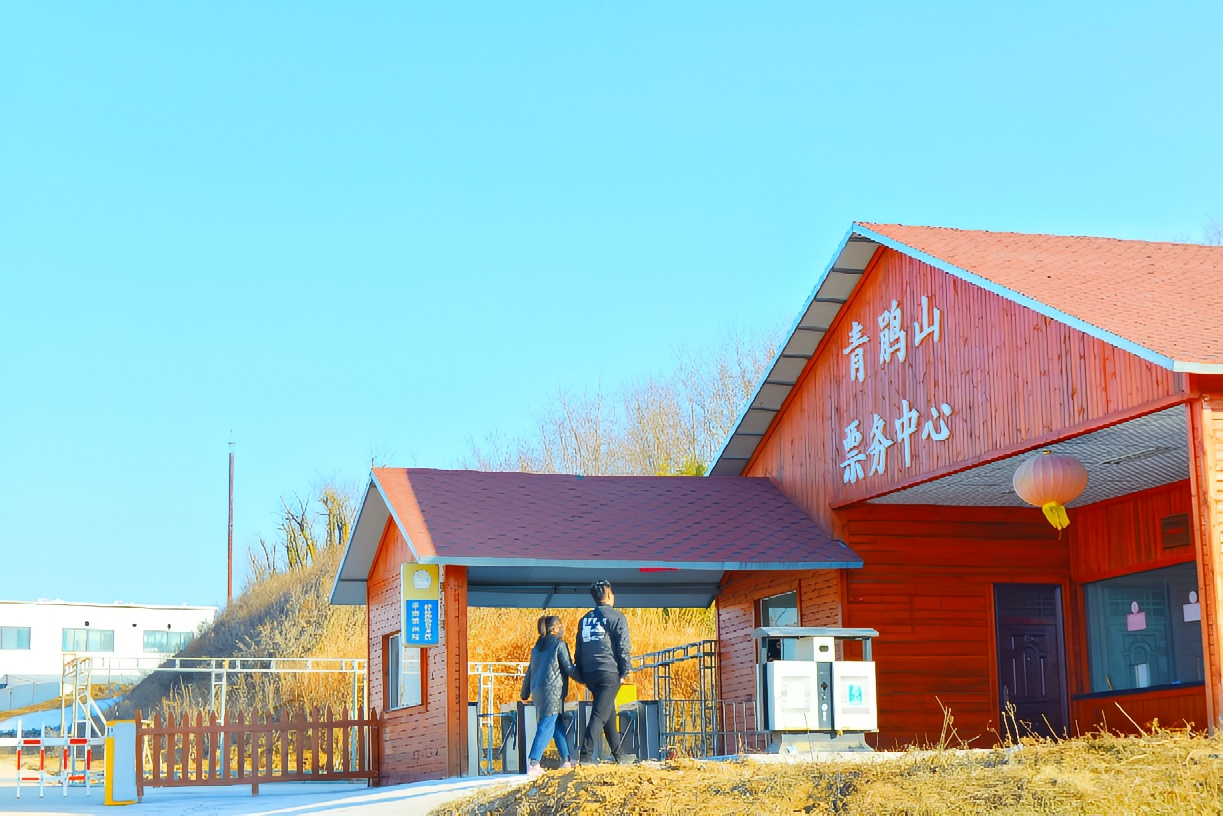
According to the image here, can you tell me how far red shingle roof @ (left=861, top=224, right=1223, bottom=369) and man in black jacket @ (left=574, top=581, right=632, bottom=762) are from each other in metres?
5.10

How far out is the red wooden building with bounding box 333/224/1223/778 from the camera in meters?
15.0

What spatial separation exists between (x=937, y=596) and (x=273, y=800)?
28.5ft

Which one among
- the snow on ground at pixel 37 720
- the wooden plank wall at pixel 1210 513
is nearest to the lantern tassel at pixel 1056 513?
the wooden plank wall at pixel 1210 513

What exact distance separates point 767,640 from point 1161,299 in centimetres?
528

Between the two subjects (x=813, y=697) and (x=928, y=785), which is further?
(x=813, y=697)

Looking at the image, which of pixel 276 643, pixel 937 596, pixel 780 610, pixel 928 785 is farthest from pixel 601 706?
pixel 276 643

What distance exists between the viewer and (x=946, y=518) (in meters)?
18.7

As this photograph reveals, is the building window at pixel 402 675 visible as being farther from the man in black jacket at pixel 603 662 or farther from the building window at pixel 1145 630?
the building window at pixel 1145 630

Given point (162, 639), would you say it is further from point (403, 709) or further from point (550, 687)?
point (550, 687)

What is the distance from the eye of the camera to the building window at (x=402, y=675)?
19.2 meters

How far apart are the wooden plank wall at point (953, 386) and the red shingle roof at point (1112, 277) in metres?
0.26

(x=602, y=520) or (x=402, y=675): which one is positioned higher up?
(x=602, y=520)

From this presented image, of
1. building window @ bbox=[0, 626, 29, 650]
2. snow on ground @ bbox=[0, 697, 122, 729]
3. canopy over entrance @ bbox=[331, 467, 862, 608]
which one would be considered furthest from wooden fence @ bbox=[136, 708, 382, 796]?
building window @ bbox=[0, 626, 29, 650]

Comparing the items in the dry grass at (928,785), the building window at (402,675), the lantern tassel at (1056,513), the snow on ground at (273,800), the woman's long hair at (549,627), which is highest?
the lantern tassel at (1056,513)
